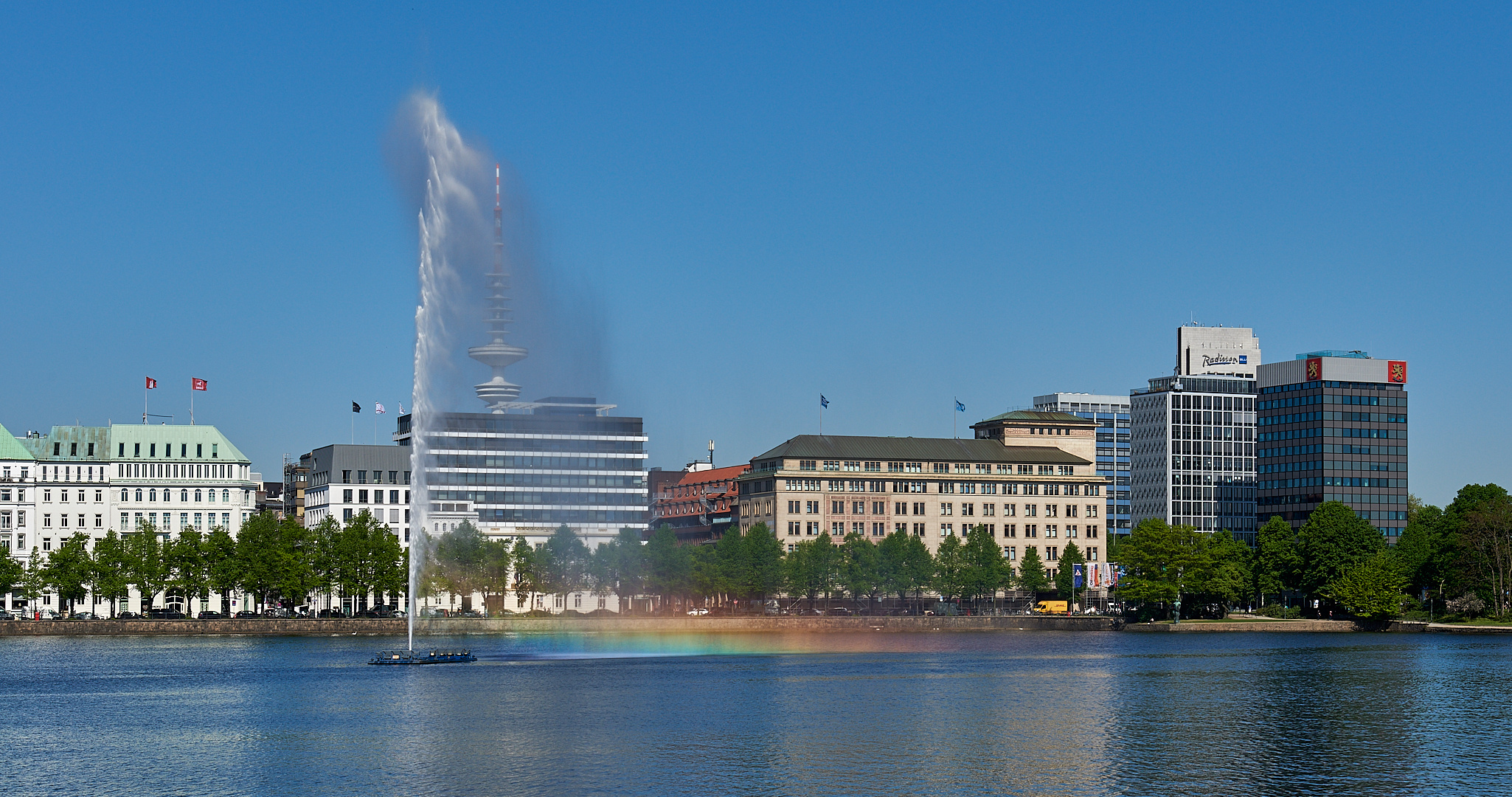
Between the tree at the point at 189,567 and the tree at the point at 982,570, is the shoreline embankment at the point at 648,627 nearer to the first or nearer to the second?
the tree at the point at 189,567

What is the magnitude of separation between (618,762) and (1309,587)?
132596mm

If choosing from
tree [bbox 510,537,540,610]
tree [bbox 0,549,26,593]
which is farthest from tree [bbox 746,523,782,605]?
tree [bbox 0,549,26,593]

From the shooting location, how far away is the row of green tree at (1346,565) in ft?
548

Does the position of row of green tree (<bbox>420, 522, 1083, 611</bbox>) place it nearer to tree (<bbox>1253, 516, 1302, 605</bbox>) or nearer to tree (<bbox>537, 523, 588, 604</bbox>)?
tree (<bbox>537, 523, 588, 604</bbox>)

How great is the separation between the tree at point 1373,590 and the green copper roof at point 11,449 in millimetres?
140653

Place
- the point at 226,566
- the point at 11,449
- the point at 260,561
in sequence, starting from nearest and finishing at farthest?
the point at 226,566 → the point at 260,561 → the point at 11,449

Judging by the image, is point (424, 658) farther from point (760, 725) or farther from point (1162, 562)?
point (1162, 562)

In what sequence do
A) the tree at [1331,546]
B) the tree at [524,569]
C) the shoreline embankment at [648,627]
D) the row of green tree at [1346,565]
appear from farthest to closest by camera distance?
1. the tree at [1331,546]
2. the tree at [524,569]
3. the row of green tree at [1346,565]
4. the shoreline embankment at [648,627]

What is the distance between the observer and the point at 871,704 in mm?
85125

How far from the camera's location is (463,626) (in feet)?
547

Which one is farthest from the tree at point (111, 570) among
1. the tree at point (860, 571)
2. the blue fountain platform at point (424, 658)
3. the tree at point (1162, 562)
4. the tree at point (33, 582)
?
the tree at point (1162, 562)

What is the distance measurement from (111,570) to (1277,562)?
116172mm

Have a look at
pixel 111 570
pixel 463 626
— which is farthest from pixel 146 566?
pixel 463 626

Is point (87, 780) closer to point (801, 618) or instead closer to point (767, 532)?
point (801, 618)
